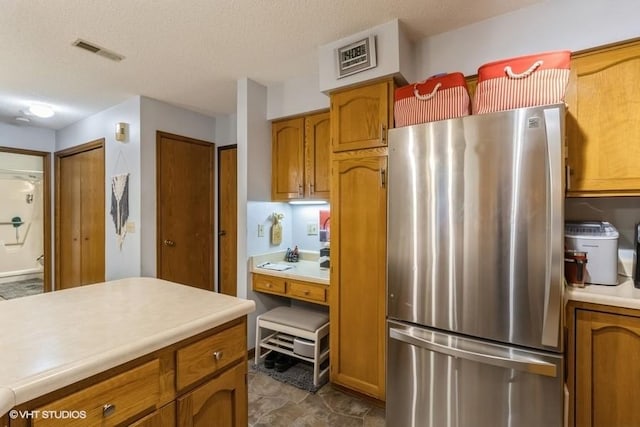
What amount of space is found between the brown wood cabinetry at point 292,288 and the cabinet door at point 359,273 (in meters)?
0.16

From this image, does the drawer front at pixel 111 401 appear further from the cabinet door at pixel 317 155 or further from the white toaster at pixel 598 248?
the white toaster at pixel 598 248

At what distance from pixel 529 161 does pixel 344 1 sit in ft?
4.09

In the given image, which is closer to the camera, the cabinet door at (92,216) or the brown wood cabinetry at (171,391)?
the brown wood cabinetry at (171,391)

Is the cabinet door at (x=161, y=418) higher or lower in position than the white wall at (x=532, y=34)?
lower

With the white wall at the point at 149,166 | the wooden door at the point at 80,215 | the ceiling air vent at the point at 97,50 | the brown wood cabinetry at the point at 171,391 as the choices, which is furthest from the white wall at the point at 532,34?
the wooden door at the point at 80,215

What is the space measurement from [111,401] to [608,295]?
6.41 ft

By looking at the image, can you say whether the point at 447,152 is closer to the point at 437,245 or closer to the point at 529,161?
the point at 529,161

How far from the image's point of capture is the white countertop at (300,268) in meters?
2.36

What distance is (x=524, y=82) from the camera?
143 cm

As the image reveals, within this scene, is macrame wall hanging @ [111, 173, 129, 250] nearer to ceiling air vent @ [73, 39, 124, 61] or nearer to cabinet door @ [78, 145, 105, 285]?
cabinet door @ [78, 145, 105, 285]

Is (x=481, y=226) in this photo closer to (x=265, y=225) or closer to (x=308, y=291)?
(x=308, y=291)

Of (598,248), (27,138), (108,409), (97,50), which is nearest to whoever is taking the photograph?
(108,409)

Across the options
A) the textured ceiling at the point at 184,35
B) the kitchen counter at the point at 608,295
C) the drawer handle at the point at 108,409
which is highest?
the textured ceiling at the point at 184,35

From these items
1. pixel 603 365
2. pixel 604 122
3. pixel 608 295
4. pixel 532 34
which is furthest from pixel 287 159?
pixel 603 365
